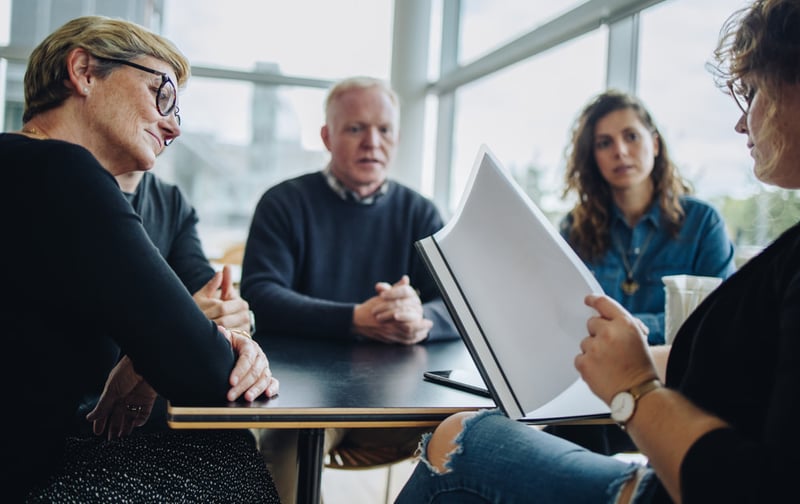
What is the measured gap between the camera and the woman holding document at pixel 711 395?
656mm

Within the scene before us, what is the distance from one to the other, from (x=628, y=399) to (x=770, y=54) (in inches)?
17.4

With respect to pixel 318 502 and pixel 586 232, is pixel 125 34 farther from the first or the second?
pixel 586 232

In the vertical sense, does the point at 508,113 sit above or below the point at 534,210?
above

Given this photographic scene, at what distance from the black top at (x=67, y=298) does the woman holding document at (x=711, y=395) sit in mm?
393

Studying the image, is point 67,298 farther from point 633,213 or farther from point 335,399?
point 633,213

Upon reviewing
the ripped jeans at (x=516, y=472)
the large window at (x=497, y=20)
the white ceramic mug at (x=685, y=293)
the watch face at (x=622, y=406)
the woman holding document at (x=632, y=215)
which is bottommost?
the ripped jeans at (x=516, y=472)

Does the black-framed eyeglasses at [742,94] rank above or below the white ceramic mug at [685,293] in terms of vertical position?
above

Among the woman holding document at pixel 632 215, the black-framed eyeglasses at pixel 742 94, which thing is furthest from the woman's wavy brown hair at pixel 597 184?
the black-framed eyeglasses at pixel 742 94

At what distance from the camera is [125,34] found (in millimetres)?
1237

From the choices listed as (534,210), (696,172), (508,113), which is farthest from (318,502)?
(508,113)

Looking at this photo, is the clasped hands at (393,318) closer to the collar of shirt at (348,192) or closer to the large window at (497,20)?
the collar of shirt at (348,192)

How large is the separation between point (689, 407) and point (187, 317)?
66 cm

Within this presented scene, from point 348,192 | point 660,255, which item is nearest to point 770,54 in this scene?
point 660,255

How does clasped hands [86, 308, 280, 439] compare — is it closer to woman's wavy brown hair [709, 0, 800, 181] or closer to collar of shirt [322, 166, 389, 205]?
woman's wavy brown hair [709, 0, 800, 181]
